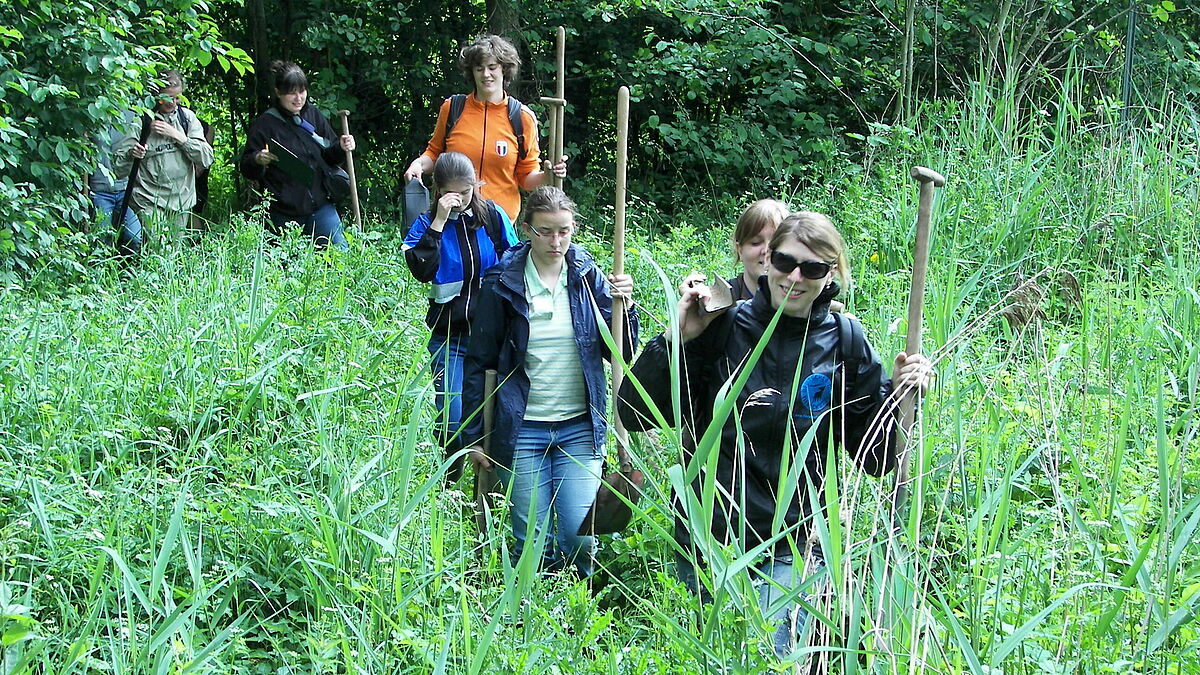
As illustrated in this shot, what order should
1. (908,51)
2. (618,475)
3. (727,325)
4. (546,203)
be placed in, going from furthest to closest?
(908,51), (546,203), (618,475), (727,325)

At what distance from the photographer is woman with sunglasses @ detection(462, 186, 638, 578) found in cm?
373

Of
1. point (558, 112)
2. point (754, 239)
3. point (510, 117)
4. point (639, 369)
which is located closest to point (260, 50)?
point (510, 117)

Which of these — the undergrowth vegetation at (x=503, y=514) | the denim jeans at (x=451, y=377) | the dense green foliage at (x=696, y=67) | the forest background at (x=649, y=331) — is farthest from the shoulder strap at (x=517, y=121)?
the denim jeans at (x=451, y=377)

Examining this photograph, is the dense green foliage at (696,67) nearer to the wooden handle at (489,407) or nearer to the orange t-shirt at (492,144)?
the orange t-shirt at (492,144)

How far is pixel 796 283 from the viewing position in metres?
2.81

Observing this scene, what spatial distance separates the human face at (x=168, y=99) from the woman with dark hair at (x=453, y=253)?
3.69m

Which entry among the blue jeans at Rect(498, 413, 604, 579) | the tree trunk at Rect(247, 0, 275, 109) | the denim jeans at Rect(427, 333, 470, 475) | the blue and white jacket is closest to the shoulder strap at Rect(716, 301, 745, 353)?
the blue jeans at Rect(498, 413, 604, 579)

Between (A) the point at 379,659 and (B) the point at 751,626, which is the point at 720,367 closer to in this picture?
(B) the point at 751,626

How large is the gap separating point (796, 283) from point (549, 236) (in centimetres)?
111

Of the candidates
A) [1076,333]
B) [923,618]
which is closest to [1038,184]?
[1076,333]

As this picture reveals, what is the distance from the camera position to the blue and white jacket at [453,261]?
4.33 m

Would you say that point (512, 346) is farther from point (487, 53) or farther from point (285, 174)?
point (285, 174)

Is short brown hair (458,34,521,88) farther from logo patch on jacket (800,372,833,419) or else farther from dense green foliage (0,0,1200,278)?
logo patch on jacket (800,372,833,419)

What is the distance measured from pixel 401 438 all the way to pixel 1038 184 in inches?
178
